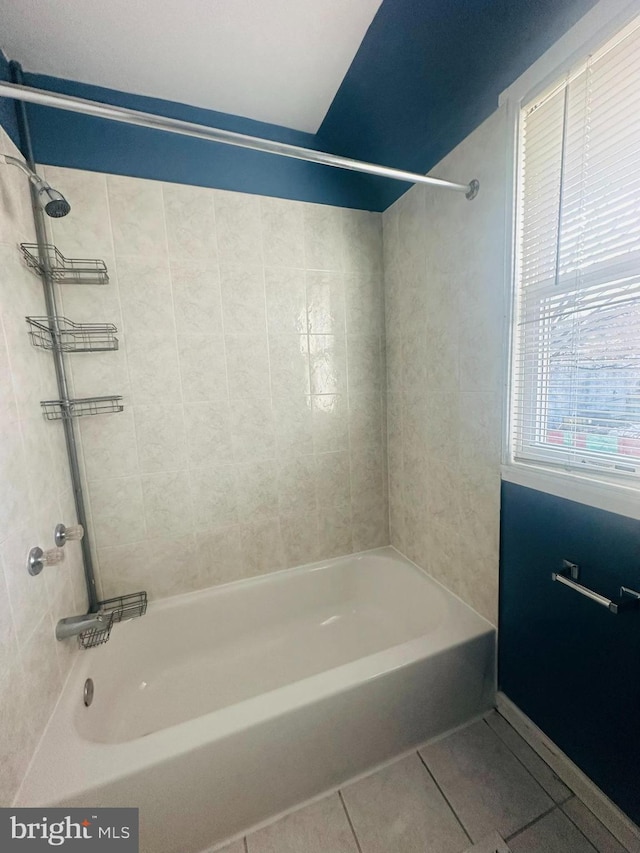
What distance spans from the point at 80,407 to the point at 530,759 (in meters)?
2.15

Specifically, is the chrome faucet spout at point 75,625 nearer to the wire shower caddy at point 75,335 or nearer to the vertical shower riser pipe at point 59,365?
the wire shower caddy at point 75,335

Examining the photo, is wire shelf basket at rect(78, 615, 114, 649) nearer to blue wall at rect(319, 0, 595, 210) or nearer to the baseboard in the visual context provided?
the baseboard

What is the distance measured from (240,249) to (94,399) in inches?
36.2

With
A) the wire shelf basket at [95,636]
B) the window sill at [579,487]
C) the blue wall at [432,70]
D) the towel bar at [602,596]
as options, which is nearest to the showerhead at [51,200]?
the blue wall at [432,70]

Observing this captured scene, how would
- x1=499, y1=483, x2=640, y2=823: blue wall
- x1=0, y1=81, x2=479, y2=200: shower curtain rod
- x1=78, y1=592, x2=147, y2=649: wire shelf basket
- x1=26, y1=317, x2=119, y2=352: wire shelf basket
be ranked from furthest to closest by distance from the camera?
x1=78, y1=592, x2=147, y2=649: wire shelf basket
x1=26, y1=317, x2=119, y2=352: wire shelf basket
x1=499, y1=483, x2=640, y2=823: blue wall
x1=0, y1=81, x2=479, y2=200: shower curtain rod

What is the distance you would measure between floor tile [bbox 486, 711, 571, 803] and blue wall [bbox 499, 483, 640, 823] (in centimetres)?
10

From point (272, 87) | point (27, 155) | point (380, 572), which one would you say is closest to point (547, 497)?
point (380, 572)

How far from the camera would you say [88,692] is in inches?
46.0

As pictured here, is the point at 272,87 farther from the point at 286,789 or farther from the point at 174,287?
the point at 286,789

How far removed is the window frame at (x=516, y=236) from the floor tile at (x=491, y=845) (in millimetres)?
1014

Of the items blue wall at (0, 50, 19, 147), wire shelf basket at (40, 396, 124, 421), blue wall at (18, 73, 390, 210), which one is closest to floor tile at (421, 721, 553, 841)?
wire shelf basket at (40, 396, 124, 421)

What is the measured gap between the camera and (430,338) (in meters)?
1.48

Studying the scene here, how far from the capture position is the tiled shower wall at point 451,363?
119 centimetres

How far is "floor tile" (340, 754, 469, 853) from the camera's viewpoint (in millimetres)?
961
